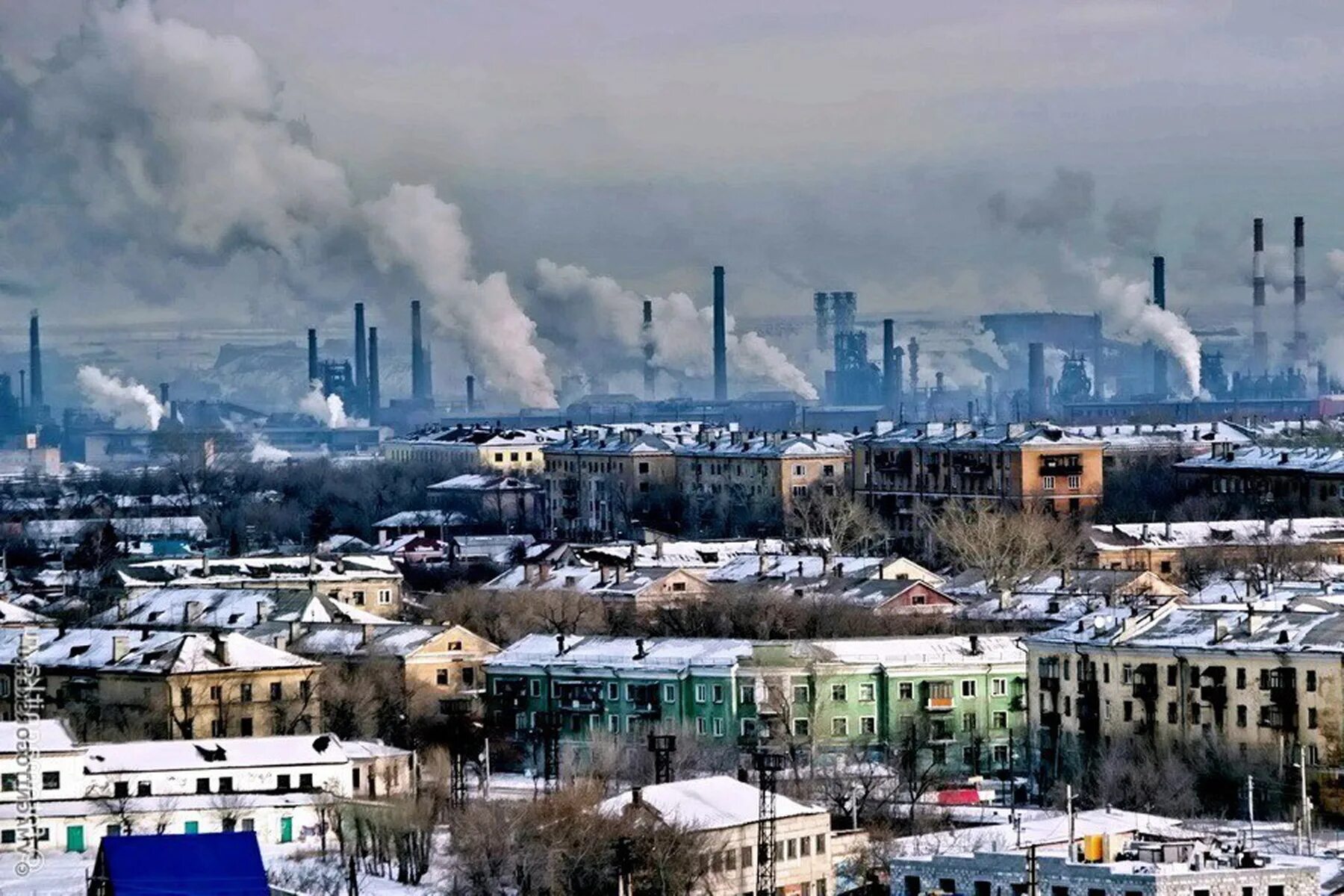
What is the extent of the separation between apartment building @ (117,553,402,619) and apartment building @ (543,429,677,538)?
17.9 m

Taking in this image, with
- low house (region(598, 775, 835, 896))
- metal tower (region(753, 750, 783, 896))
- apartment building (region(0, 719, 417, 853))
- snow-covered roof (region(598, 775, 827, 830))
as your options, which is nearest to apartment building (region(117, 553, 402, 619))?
apartment building (region(0, 719, 417, 853))

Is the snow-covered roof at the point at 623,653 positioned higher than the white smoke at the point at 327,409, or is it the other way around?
the white smoke at the point at 327,409

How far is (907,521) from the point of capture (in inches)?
2431

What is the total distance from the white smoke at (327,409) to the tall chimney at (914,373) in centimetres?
1976

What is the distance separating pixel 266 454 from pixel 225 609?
5951 cm

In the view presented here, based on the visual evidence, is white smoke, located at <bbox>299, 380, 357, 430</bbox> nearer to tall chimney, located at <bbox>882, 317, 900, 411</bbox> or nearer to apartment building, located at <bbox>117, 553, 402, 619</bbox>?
tall chimney, located at <bbox>882, 317, 900, 411</bbox>

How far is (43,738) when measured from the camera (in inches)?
1152

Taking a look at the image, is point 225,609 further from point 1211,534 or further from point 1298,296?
point 1298,296

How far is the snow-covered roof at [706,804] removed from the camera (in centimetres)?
2569

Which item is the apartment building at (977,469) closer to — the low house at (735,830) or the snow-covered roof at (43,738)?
the snow-covered roof at (43,738)

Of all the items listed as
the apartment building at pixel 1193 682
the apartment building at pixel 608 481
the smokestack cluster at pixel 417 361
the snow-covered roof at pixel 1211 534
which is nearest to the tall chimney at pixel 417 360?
the smokestack cluster at pixel 417 361

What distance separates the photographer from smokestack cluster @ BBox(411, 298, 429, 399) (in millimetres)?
123312

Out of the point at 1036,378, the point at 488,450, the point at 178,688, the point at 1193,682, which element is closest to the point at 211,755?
the point at 178,688

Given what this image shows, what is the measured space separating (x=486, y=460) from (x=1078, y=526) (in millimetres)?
29484
